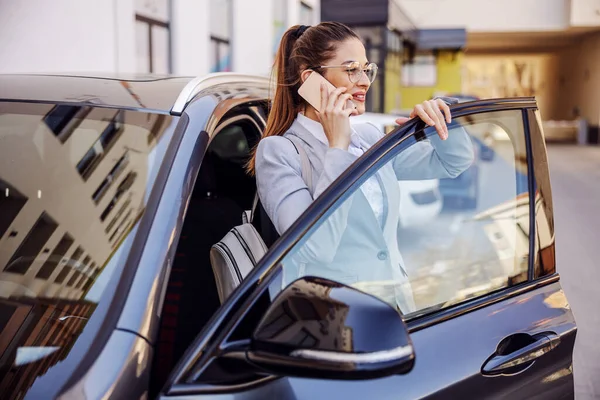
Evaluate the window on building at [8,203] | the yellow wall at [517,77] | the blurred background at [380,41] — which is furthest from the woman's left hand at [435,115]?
the yellow wall at [517,77]

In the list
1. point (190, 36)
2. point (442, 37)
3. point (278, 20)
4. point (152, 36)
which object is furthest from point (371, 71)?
point (442, 37)

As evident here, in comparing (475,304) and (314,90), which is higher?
(314,90)

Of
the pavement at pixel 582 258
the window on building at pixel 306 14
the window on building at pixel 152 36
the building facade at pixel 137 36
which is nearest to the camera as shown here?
the pavement at pixel 582 258

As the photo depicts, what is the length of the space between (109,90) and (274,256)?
888 millimetres

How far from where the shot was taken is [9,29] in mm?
5602

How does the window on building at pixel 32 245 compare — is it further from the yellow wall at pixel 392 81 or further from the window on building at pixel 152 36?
the yellow wall at pixel 392 81

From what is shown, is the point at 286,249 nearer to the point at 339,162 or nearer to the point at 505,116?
the point at 339,162

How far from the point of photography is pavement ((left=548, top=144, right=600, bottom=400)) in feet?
14.1

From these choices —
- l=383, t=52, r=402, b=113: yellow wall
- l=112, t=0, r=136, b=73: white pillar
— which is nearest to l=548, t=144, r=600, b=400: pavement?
l=112, t=0, r=136, b=73: white pillar

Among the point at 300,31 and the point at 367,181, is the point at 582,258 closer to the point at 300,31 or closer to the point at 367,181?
the point at 300,31

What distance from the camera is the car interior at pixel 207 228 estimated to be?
1573 mm

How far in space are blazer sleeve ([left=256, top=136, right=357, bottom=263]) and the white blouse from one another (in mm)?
82

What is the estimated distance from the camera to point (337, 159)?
65.7 inches

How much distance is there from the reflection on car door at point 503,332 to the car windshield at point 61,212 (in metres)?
0.42
